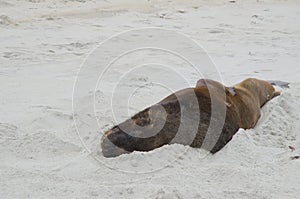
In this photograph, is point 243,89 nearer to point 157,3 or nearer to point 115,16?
point 115,16

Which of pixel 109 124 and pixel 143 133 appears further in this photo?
pixel 109 124

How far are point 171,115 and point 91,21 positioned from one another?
646 centimetres

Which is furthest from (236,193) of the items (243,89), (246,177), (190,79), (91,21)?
(91,21)

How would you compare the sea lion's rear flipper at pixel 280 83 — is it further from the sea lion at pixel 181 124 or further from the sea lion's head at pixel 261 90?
the sea lion at pixel 181 124

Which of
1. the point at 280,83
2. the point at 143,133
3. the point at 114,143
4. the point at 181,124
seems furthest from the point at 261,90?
the point at 114,143

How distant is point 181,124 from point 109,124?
904 mm

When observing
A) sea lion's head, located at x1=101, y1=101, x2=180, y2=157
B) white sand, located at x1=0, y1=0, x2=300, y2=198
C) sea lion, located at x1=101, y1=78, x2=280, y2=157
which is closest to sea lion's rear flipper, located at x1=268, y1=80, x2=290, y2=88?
white sand, located at x1=0, y1=0, x2=300, y2=198

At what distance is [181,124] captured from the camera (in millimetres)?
4391

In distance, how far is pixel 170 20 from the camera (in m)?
11.1

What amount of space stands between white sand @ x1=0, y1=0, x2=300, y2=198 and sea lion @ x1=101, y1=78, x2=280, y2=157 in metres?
0.10

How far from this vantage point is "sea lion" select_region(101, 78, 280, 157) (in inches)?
167

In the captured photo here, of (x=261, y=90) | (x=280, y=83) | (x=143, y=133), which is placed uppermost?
(x=143, y=133)

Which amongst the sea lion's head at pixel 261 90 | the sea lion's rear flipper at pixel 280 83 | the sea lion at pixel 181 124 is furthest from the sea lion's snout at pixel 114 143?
the sea lion's rear flipper at pixel 280 83

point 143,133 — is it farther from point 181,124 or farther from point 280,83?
point 280,83
